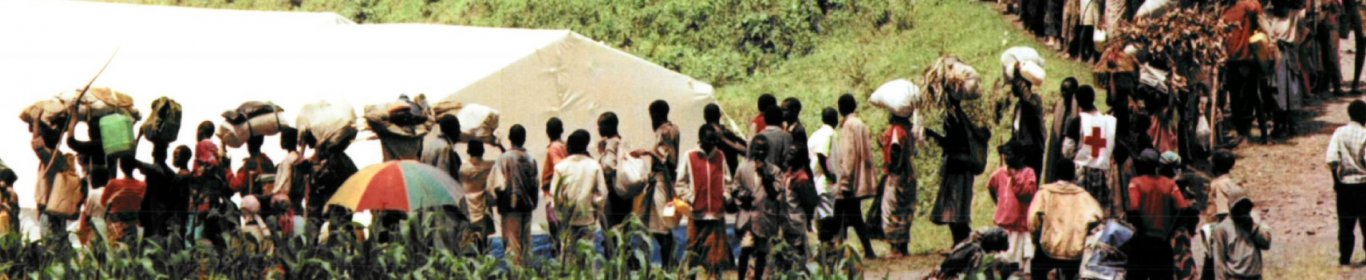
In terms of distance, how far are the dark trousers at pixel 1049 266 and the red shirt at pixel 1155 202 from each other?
0.38 m

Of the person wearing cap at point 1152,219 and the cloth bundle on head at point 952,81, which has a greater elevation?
the cloth bundle on head at point 952,81

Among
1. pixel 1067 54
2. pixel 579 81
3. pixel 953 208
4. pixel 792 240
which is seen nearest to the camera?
pixel 792 240

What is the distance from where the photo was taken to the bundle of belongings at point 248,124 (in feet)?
58.6

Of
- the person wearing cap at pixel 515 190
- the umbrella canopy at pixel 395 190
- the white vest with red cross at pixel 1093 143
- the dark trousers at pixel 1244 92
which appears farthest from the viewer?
the dark trousers at pixel 1244 92

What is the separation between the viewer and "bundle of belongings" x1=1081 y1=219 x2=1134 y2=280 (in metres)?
15.1

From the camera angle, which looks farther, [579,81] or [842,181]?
[579,81]

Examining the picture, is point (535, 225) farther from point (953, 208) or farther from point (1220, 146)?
point (1220, 146)

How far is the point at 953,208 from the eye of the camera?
17.5 metres

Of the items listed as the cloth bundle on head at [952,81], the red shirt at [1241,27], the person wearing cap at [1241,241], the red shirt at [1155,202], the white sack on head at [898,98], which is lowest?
the person wearing cap at [1241,241]

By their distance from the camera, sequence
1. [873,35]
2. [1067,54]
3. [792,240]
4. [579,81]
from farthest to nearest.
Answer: [873,35] → [1067,54] → [579,81] → [792,240]

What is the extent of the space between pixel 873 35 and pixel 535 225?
293 inches

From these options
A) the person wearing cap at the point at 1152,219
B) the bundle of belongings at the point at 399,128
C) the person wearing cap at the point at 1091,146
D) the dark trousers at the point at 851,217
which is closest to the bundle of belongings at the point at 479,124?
the bundle of belongings at the point at 399,128

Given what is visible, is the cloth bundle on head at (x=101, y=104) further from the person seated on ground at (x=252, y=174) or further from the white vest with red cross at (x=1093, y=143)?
the white vest with red cross at (x=1093, y=143)

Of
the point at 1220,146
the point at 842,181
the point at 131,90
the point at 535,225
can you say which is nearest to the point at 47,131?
the point at 131,90
